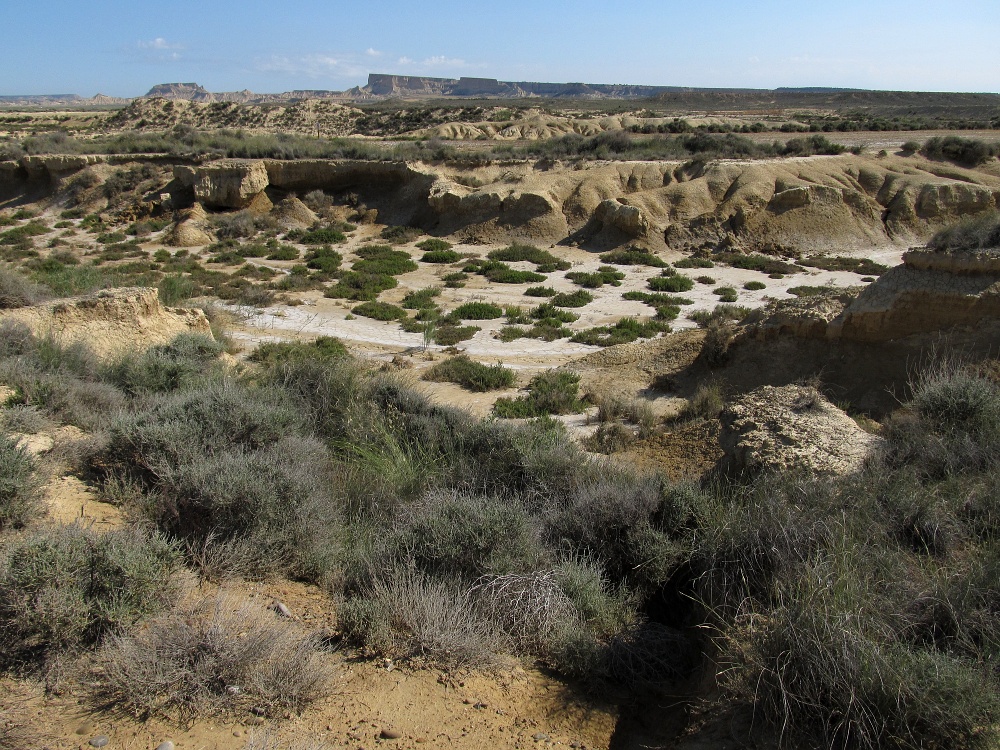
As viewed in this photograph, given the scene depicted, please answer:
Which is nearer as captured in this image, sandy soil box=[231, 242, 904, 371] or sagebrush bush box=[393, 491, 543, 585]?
sagebrush bush box=[393, 491, 543, 585]

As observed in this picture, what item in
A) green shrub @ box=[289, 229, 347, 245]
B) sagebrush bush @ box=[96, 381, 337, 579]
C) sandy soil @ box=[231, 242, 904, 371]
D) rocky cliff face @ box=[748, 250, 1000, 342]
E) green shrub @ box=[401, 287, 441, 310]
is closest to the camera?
sagebrush bush @ box=[96, 381, 337, 579]

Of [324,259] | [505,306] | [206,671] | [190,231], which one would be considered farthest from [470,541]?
[190,231]

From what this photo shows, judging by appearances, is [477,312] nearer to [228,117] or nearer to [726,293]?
[726,293]

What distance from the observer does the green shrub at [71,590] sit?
11.0ft

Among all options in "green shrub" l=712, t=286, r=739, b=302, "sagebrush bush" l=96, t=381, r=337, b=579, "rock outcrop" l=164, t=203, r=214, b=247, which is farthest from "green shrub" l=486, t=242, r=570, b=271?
"sagebrush bush" l=96, t=381, r=337, b=579

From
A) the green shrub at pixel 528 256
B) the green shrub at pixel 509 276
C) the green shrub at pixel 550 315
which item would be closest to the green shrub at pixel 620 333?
the green shrub at pixel 550 315

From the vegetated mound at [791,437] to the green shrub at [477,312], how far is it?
8.81 meters

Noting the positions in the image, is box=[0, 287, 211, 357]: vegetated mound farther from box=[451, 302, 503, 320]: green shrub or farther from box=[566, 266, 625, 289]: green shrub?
box=[566, 266, 625, 289]: green shrub

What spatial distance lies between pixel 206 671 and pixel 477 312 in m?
12.9

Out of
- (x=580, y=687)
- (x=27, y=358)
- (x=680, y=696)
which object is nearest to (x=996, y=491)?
(x=680, y=696)

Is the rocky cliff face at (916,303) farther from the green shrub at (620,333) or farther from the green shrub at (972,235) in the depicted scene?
the green shrub at (620,333)

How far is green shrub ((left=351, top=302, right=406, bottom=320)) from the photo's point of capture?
1552cm

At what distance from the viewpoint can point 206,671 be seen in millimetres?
3205

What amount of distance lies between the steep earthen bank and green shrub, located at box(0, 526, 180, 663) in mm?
20182
